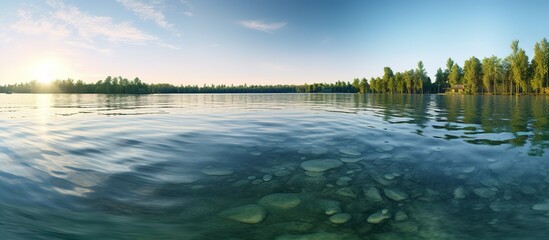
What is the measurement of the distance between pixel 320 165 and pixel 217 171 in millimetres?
2459

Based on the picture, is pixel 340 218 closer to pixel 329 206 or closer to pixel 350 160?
pixel 329 206

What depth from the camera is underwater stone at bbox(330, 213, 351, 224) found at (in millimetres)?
4188

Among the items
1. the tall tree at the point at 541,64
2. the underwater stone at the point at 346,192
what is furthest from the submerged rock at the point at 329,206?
the tall tree at the point at 541,64

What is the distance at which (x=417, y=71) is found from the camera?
15325 cm

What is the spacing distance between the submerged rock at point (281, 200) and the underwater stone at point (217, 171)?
164cm

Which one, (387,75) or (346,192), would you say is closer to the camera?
(346,192)

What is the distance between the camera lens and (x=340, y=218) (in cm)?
430

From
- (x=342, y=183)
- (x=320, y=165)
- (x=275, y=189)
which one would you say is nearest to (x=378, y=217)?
(x=342, y=183)

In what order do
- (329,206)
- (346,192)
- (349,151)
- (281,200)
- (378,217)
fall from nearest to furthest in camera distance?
(378,217)
(329,206)
(281,200)
(346,192)
(349,151)

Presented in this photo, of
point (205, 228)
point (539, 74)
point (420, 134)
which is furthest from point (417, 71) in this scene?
point (205, 228)

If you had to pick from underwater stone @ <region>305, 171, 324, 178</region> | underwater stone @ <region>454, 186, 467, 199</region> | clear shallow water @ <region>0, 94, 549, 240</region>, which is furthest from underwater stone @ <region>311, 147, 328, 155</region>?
underwater stone @ <region>454, 186, 467, 199</region>

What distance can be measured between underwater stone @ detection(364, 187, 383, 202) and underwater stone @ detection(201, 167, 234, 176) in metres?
2.92

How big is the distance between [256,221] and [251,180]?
1883mm

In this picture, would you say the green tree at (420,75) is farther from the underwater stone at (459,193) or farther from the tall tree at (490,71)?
the underwater stone at (459,193)
